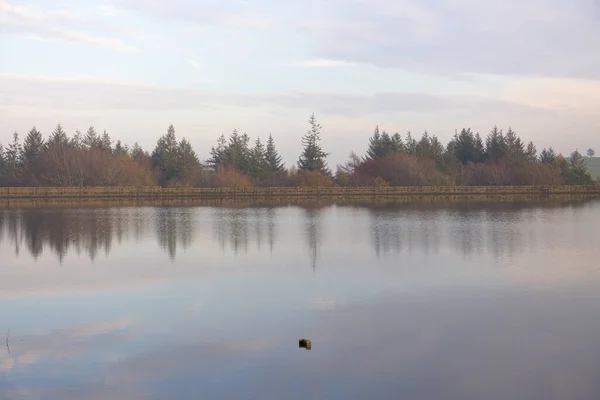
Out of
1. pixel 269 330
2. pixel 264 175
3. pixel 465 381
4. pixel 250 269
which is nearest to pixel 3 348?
pixel 269 330

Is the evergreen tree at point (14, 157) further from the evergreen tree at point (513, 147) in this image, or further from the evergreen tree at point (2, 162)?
the evergreen tree at point (513, 147)

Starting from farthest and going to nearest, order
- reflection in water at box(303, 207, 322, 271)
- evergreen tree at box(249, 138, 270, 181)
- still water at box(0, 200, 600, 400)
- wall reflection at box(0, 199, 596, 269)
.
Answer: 1. evergreen tree at box(249, 138, 270, 181)
2. wall reflection at box(0, 199, 596, 269)
3. reflection in water at box(303, 207, 322, 271)
4. still water at box(0, 200, 600, 400)

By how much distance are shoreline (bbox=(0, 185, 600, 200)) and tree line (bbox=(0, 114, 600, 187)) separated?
2.86m

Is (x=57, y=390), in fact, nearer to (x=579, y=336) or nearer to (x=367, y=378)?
(x=367, y=378)

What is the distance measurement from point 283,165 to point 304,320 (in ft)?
256

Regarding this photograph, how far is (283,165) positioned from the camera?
8981 cm

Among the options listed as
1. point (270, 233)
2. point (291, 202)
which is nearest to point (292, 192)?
point (291, 202)

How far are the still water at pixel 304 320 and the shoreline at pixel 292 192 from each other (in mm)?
48284

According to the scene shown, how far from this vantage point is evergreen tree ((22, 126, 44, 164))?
288 feet

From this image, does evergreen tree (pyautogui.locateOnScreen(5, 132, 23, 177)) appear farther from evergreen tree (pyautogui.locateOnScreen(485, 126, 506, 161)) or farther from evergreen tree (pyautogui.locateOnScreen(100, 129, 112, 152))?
evergreen tree (pyautogui.locateOnScreen(485, 126, 506, 161))

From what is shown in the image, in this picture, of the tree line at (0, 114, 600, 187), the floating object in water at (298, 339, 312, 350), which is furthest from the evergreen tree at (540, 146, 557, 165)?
the floating object in water at (298, 339, 312, 350)

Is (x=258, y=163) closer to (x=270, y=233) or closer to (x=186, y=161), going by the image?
(x=186, y=161)

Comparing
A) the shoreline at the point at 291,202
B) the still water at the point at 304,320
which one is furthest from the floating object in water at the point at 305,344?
the shoreline at the point at 291,202

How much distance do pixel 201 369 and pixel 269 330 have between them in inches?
86.6
